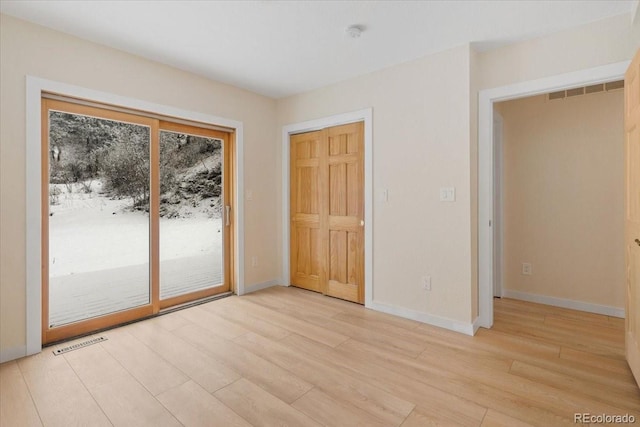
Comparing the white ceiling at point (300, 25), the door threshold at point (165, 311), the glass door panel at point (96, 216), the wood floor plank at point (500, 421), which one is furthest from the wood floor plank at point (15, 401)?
the white ceiling at point (300, 25)

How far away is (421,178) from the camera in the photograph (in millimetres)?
3074

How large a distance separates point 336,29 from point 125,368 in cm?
304

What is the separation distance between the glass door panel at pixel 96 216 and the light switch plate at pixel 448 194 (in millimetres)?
2925

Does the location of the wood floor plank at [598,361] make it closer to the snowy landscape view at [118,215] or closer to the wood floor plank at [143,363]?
the wood floor plank at [143,363]

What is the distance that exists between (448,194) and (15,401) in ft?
11.3

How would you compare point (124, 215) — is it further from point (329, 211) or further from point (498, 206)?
point (498, 206)

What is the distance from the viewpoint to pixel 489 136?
289 cm

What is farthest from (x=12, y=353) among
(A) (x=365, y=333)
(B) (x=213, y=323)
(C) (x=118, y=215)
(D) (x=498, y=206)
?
(D) (x=498, y=206)

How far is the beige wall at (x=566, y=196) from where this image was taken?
318 centimetres

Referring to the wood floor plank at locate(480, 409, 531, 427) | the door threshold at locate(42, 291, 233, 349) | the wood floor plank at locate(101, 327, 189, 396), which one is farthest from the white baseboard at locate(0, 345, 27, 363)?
the wood floor plank at locate(480, 409, 531, 427)

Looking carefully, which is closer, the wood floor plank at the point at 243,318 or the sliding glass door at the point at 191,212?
the wood floor plank at the point at 243,318

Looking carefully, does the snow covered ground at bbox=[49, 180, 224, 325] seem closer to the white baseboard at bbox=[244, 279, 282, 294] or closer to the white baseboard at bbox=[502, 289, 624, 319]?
the white baseboard at bbox=[244, 279, 282, 294]

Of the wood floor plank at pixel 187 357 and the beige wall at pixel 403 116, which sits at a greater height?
the beige wall at pixel 403 116

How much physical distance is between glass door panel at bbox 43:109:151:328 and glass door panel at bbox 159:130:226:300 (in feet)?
0.75
